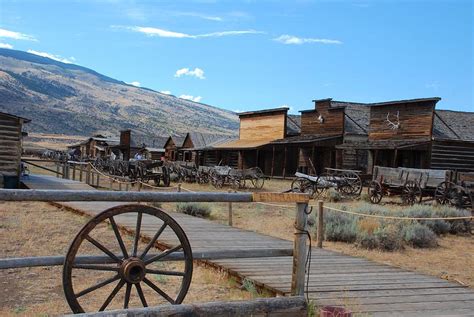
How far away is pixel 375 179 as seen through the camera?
1969cm

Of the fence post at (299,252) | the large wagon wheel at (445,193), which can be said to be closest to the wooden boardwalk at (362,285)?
the fence post at (299,252)

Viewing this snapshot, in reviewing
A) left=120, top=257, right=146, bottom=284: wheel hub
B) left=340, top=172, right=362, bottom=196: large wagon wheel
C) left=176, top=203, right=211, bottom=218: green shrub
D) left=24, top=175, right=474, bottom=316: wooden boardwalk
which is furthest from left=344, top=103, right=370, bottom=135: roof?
left=120, top=257, right=146, bottom=284: wheel hub

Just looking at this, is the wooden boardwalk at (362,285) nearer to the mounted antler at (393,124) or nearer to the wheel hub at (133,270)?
the wheel hub at (133,270)

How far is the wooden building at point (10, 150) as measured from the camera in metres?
19.4

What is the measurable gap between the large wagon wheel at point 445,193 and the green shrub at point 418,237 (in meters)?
5.53

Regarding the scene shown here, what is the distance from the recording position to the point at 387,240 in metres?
10.4

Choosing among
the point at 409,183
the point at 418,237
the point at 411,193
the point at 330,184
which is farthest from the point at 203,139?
the point at 418,237

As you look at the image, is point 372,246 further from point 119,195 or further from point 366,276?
point 119,195

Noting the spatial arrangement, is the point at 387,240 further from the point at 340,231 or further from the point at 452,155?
the point at 452,155

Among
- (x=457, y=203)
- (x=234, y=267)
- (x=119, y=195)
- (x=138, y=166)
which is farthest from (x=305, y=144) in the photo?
(x=119, y=195)

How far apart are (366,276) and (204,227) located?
464 centimetres

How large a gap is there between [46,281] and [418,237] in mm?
7695

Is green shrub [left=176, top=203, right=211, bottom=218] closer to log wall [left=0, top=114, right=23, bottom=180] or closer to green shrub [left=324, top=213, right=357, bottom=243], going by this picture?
green shrub [left=324, top=213, right=357, bottom=243]

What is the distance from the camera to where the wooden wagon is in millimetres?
17141
